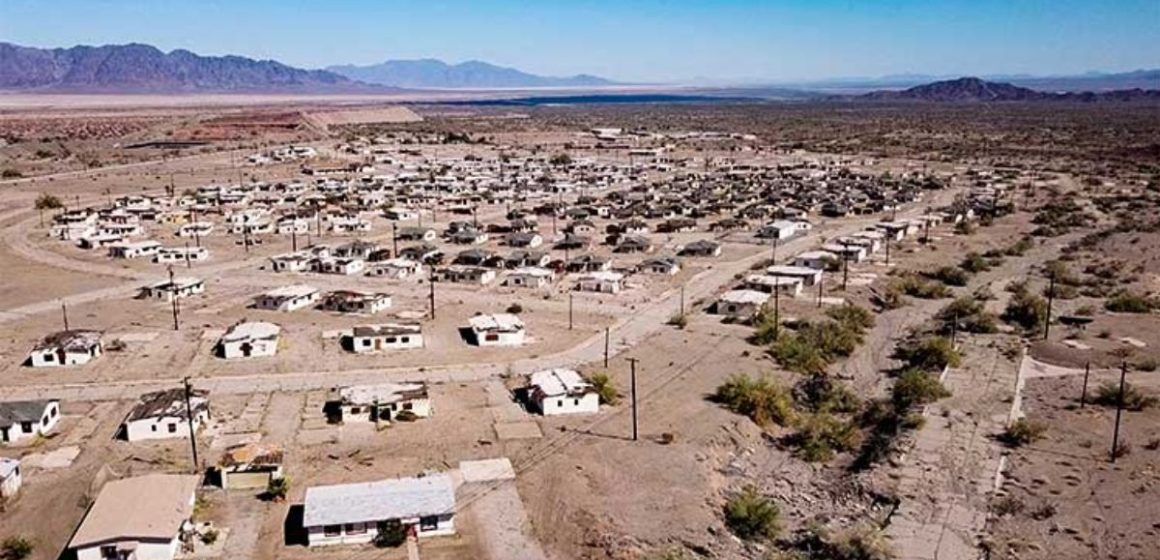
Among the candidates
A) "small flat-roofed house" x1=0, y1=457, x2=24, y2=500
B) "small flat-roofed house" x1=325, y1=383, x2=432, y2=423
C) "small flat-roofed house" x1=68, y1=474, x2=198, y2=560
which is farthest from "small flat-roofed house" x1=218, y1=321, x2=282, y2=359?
"small flat-roofed house" x1=68, y1=474, x2=198, y2=560

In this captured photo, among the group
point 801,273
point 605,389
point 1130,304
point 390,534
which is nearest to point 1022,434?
point 605,389

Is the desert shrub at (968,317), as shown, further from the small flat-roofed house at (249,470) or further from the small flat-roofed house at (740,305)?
the small flat-roofed house at (249,470)

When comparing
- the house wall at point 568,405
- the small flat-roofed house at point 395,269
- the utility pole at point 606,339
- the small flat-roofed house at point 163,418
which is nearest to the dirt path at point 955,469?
the house wall at point 568,405

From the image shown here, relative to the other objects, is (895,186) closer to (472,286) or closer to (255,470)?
(472,286)

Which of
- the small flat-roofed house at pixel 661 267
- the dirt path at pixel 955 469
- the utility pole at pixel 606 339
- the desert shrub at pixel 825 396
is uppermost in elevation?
the small flat-roofed house at pixel 661 267

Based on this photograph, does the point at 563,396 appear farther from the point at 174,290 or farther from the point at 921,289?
the point at 174,290

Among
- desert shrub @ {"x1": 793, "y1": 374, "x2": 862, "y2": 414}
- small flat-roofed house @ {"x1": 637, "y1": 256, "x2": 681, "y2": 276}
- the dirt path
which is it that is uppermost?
small flat-roofed house @ {"x1": 637, "y1": 256, "x2": 681, "y2": 276}

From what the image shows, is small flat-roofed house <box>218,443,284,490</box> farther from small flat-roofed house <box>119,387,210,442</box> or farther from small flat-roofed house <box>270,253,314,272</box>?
small flat-roofed house <box>270,253,314,272</box>
